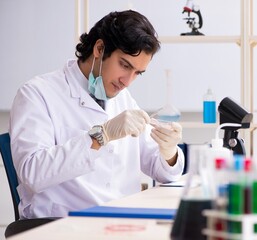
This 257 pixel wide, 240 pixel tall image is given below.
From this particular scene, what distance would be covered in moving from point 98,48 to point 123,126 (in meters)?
0.43

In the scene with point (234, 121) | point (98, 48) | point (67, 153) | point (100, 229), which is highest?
point (98, 48)

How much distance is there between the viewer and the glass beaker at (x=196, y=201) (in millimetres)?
1046

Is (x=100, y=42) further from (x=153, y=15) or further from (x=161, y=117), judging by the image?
(x=153, y=15)

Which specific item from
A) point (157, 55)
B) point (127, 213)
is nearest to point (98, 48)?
point (127, 213)

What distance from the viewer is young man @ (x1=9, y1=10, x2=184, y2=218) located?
2.24 meters

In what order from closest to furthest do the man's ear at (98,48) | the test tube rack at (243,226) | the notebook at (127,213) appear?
1. the test tube rack at (243,226)
2. the notebook at (127,213)
3. the man's ear at (98,48)

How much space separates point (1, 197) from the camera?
15.3 feet

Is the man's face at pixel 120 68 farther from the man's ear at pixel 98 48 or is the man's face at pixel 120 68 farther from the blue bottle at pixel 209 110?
the blue bottle at pixel 209 110

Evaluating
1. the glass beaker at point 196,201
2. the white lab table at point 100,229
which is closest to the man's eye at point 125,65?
the white lab table at point 100,229

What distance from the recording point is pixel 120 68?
2504 mm

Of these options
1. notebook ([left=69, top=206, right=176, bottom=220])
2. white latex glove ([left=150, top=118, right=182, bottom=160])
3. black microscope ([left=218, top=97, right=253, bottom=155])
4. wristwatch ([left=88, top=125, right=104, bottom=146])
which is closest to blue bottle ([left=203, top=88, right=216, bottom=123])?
black microscope ([left=218, top=97, right=253, bottom=155])

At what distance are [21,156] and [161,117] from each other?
1.98 feet

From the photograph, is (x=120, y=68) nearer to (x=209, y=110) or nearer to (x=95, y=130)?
(x=95, y=130)

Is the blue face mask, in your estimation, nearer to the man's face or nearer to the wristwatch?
the man's face
